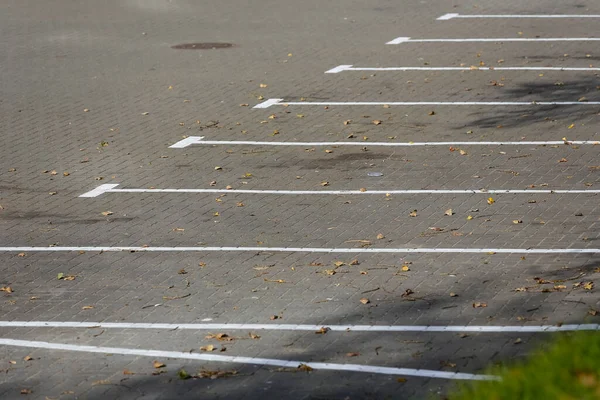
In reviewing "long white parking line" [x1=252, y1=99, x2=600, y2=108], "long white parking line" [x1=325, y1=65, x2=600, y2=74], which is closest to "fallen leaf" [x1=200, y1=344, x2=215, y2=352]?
"long white parking line" [x1=252, y1=99, x2=600, y2=108]

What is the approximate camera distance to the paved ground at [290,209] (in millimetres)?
7840

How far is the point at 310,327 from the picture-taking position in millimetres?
8312

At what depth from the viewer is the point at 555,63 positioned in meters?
18.8

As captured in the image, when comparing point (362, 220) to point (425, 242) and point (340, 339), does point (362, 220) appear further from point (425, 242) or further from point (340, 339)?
point (340, 339)

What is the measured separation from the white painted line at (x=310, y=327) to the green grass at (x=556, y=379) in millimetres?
3479

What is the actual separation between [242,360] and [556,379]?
12.9 ft

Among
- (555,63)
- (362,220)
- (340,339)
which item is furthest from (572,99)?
(340,339)

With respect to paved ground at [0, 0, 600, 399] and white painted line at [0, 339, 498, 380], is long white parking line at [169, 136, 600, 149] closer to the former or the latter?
paved ground at [0, 0, 600, 399]

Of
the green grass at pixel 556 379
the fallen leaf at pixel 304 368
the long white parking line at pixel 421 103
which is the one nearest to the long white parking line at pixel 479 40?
the long white parking line at pixel 421 103

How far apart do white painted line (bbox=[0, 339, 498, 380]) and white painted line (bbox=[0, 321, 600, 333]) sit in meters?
0.39

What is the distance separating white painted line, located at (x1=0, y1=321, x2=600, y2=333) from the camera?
799cm

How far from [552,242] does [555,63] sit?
9468mm

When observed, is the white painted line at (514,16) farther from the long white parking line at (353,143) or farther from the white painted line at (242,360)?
the white painted line at (242,360)

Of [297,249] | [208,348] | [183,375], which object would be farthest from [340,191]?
[183,375]
